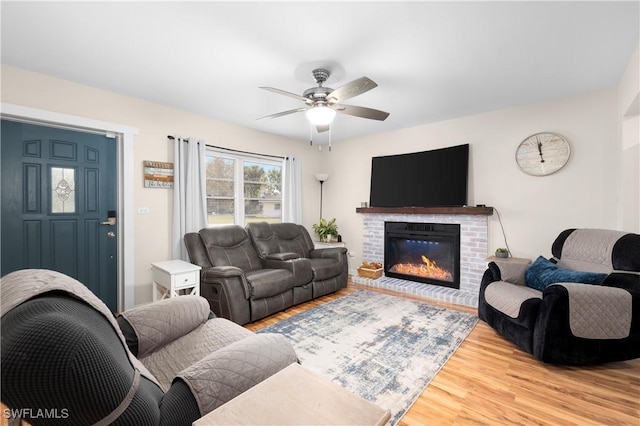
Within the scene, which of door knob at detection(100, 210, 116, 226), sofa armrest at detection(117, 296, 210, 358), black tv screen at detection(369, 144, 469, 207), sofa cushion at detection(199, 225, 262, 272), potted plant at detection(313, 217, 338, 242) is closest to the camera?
sofa armrest at detection(117, 296, 210, 358)

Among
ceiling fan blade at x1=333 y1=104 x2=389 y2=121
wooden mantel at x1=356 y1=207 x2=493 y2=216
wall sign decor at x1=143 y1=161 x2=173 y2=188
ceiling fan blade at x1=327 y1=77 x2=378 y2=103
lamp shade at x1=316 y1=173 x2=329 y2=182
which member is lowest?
wooden mantel at x1=356 y1=207 x2=493 y2=216

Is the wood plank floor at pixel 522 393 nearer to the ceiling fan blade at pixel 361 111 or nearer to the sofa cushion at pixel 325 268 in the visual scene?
the sofa cushion at pixel 325 268

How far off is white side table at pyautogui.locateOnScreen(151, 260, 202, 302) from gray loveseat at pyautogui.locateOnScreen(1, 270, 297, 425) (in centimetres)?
158

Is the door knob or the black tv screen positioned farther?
the black tv screen

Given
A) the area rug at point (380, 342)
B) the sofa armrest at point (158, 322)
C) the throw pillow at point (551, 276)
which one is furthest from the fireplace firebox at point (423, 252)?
the sofa armrest at point (158, 322)

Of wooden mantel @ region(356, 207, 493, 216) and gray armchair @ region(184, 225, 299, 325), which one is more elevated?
wooden mantel @ region(356, 207, 493, 216)

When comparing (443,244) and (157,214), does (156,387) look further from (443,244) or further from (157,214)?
(443,244)

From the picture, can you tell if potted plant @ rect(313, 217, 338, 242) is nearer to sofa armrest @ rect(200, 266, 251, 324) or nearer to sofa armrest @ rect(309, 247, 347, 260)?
sofa armrest @ rect(309, 247, 347, 260)

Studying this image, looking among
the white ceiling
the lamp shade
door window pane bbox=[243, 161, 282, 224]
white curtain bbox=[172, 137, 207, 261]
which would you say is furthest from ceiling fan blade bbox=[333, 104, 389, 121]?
the lamp shade

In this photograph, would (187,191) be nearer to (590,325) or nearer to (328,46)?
(328,46)

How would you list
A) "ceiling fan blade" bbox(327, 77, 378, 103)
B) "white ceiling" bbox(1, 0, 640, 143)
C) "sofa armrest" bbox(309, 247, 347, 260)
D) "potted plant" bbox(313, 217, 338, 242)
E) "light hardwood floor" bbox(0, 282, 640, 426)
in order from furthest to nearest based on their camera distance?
"potted plant" bbox(313, 217, 338, 242), "sofa armrest" bbox(309, 247, 347, 260), "ceiling fan blade" bbox(327, 77, 378, 103), "white ceiling" bbox(1, 0, 640, 143), "light hardwood floor" bbox(0, 282, 640, 426)

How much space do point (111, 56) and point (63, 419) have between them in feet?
9.04

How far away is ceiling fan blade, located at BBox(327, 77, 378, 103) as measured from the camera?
7.06 feet

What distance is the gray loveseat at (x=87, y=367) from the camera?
2.19 feet
